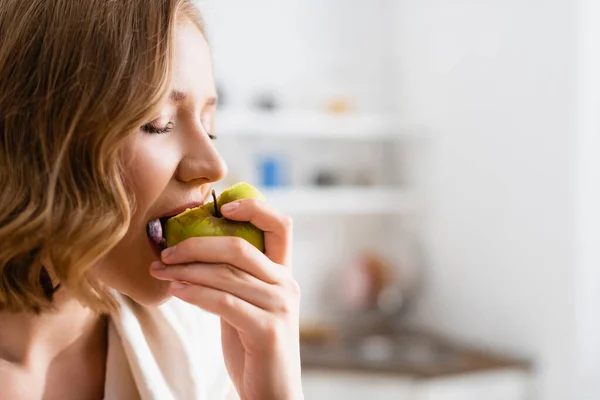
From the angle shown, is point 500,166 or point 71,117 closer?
point 71,117

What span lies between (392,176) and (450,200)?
39 cm

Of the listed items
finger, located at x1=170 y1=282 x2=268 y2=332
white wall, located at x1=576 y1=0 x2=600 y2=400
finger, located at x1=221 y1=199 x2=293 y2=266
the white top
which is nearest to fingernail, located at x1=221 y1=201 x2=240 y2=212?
finger, located at x1=221 y1=199 x2=293 y2=266

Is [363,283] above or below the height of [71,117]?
below

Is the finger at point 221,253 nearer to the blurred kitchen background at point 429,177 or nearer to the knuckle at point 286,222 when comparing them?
the knuckle at point 286,222

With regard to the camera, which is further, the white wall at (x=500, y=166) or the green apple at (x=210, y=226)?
the white wall at (x=500, y=166)

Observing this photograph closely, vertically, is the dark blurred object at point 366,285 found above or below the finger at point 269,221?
below

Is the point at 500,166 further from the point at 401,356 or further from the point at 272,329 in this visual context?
the point at 272,329

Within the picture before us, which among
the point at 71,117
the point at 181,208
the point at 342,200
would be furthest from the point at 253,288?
the point at 342,200

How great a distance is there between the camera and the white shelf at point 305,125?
2.78 meters

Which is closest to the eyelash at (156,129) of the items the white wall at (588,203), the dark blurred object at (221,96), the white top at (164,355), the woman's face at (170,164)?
the woman's face at (170,164)

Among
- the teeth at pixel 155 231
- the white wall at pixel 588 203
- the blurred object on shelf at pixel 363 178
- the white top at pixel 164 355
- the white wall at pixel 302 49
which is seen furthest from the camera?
the blurred object on shelf at pixel 363 178

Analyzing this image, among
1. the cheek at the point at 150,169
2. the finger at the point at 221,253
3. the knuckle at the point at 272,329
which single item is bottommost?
the knuckle at the point at 272,329

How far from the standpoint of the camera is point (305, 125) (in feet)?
9.53

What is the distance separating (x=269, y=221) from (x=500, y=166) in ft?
6.22
